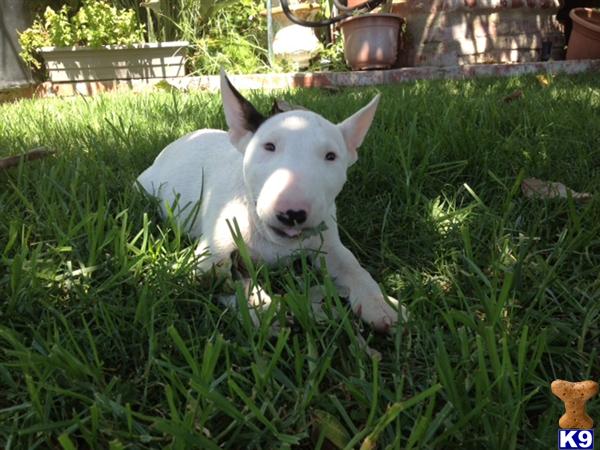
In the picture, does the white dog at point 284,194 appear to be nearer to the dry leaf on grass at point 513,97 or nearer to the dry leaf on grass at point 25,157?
the dry leaf on grass at point 25,157

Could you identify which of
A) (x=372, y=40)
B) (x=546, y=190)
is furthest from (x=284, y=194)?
(x=372, y=40)

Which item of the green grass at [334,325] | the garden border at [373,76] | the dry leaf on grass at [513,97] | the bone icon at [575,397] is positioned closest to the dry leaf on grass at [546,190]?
the green grass at [334,325]

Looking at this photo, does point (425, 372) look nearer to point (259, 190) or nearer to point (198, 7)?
point (259, 190)

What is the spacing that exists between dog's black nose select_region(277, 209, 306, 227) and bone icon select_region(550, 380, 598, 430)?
2.49 feet

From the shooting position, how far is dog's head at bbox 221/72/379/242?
4.79 ft

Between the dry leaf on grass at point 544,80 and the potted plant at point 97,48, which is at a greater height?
the potted plant at point 97,48

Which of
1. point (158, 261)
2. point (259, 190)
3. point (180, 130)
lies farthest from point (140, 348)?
point (180, 130)

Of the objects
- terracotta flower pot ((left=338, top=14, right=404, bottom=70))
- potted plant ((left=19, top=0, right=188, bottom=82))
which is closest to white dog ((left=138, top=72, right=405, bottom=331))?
terracotta flower pot ((left=338, top=14, right=404, bottom=70))

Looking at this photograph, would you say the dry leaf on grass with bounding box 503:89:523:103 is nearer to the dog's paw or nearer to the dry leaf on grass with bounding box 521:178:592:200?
the dry leaf on grass with bounding box 521:178:592:200

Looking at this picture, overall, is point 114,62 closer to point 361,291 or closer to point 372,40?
point 372,40

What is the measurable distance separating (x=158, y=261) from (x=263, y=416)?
2.53 feet

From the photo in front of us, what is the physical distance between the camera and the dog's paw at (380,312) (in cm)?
139

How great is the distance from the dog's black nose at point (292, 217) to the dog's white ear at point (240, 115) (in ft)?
1.58

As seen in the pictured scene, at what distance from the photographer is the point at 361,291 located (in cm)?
153
